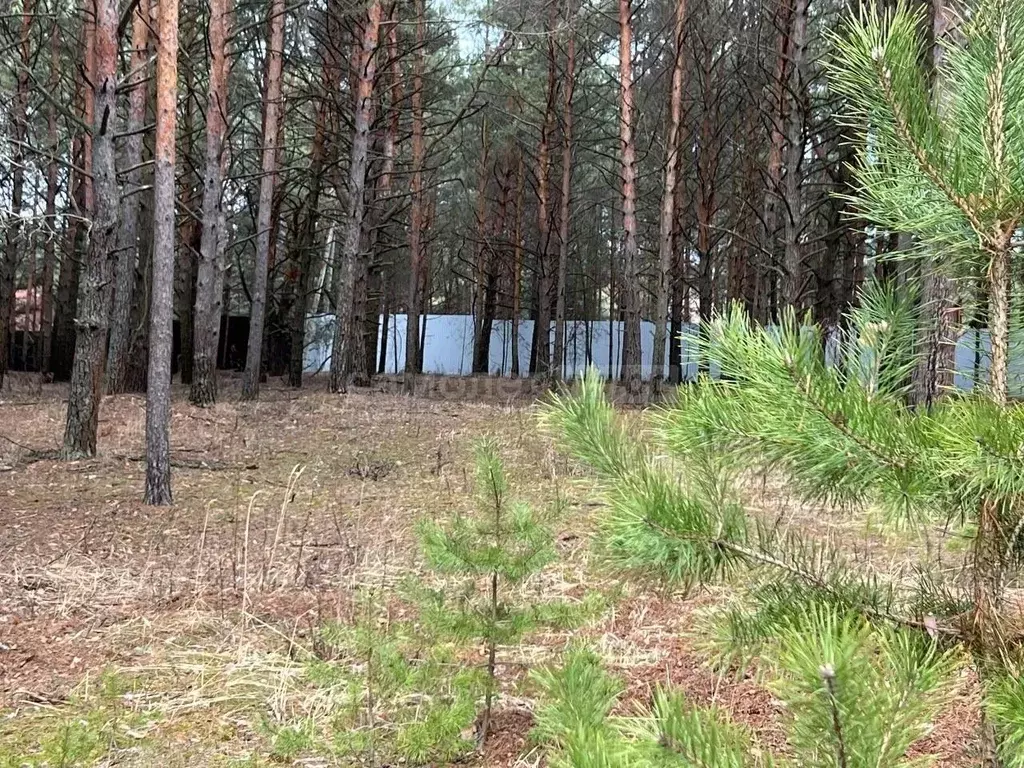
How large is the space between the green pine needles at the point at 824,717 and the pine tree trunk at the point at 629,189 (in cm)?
1283

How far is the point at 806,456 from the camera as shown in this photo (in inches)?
52.6

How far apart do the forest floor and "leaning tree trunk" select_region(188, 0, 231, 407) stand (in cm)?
291

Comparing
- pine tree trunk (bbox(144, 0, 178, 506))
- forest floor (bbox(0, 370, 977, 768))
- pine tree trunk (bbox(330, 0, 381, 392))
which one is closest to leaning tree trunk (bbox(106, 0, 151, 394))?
pine tree trunk (bbox(330, 0, 381, 392))

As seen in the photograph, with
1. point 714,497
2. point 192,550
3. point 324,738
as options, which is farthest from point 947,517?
point 192,550

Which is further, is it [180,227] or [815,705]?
[180,227]

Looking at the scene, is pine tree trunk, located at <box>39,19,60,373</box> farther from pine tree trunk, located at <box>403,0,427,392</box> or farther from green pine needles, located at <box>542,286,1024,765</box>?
green pine needles, located at <box>542,286,1024,765</box>

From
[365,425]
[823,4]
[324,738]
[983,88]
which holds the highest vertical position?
[823,4]

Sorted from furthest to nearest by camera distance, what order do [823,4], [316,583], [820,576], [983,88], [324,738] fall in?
[823,4]
[316,583]
[324,738]
[820,576]
[983,88]

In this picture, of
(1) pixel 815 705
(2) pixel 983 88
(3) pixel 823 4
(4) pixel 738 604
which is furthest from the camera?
(3) pixel 823 4

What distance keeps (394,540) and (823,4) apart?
1407 cm

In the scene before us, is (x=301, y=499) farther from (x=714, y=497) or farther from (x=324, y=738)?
(x=714, y=497)

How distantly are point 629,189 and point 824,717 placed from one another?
13.4 meters

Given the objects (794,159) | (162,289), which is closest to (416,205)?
(794,159)

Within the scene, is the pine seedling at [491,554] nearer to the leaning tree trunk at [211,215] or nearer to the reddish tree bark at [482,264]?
the leaning tree trunk at [211,215]
